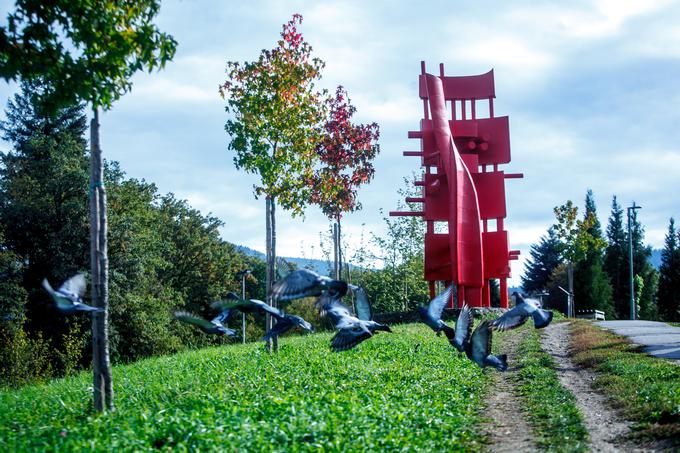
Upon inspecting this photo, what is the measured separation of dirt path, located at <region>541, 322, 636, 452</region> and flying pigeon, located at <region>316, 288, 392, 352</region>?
340cm

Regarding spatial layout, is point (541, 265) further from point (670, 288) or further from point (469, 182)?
point (469, 182)

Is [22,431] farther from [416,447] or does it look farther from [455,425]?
[455,425]

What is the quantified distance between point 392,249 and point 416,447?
31.0 metres

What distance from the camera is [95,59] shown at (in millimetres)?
9141

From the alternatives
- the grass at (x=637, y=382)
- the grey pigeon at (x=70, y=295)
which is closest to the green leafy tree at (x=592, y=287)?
the grass at (x=637, y=382)

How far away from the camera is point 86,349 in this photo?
31.4 metres

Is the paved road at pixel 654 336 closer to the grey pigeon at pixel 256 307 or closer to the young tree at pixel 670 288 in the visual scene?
the grey pigeon at pixel 256 307

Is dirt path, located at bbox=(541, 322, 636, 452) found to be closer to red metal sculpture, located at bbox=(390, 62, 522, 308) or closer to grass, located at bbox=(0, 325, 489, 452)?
grass, located at bbox=(0, 325, 489, 452)

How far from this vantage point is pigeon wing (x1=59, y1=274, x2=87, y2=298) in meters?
8.34

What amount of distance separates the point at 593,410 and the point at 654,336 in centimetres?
1136

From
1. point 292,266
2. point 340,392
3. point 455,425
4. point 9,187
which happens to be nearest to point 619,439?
point 455,425

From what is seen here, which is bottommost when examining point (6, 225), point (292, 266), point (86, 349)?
point (86, 349)

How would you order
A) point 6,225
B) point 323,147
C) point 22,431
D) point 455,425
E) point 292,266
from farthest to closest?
1. point 6,225
2. point 323,147
3. point 455,425
4. point 22,431
5. point 292,266

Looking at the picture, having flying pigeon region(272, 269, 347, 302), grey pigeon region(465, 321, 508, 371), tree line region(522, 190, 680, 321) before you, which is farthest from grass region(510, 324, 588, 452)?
tree line region(522, 190, 680, 321)
